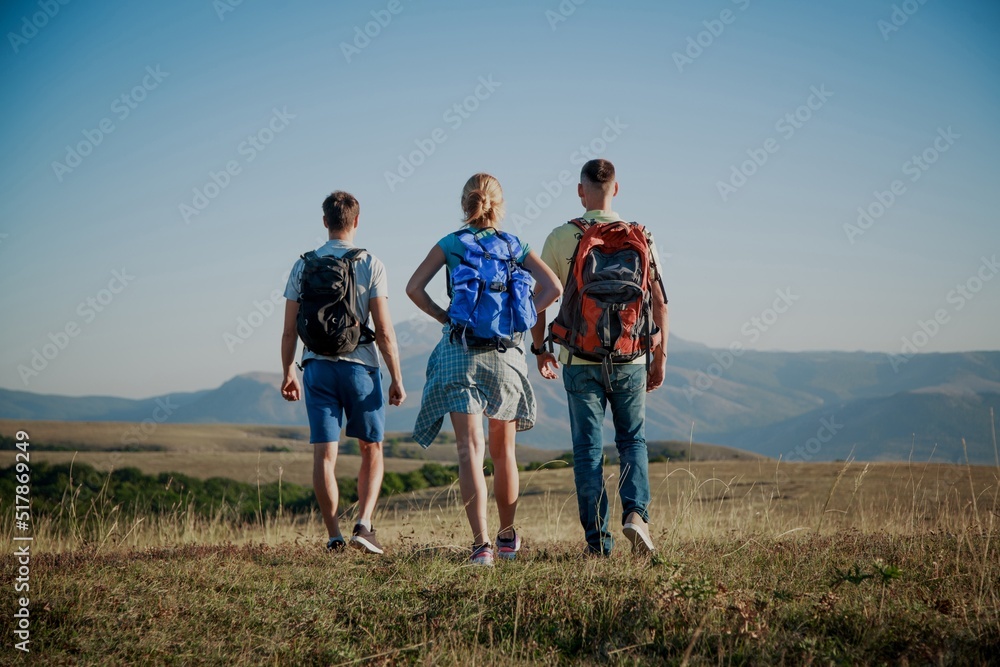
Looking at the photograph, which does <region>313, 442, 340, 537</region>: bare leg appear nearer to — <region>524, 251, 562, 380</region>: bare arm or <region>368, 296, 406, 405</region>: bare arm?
<region>368, 296, 406, 405</region>: bare arm

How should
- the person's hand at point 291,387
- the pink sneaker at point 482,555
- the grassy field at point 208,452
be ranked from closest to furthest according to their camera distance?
the pink sneaker at point 482,555, the person's hand at point 291,387, the grassy field at point 208,452

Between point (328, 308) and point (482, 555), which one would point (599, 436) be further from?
point (328, 308)

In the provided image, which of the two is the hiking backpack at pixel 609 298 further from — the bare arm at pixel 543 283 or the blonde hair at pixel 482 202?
the blonde hair at pixel 482 202

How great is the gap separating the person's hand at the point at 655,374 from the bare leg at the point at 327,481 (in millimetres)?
2580

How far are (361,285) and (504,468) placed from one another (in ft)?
6.27

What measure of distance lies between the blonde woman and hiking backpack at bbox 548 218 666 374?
22 cm

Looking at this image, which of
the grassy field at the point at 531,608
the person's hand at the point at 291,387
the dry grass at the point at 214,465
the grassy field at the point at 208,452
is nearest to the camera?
the grassy field at the point at 531,608

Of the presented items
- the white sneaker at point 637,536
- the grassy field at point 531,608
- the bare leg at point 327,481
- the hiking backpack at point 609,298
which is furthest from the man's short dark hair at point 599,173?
the bare leg at point 327,481

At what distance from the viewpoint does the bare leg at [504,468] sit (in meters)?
5.62

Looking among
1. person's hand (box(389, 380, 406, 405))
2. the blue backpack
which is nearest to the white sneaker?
the blue backpack

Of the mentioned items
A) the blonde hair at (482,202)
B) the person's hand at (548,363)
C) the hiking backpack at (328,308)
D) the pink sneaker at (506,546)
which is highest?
the blonde hair at (482,202)

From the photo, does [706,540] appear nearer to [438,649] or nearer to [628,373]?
[628,373]

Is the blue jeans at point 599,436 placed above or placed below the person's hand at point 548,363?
below

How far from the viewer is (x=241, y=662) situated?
12.8ft
